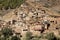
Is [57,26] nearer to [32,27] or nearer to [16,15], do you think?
[32,27]

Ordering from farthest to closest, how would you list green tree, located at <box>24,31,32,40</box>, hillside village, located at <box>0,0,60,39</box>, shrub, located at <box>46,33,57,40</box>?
1. hillside village, located at <box>0,0,60,39</box>
2. green tree, located at <box>24,31,32,40</box>
3. shrub, located at <box>46,33,57,40</box>

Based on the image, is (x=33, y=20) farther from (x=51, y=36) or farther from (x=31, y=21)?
(x=51, y=36)

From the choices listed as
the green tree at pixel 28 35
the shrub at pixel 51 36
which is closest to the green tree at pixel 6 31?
the green tree at pixel 28 35

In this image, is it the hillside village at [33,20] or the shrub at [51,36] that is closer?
the shrub at [51,36]

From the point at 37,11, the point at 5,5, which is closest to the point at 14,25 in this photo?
the point at 37,11

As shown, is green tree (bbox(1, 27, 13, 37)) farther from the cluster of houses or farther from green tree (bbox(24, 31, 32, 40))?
green tree (bbox(24, 31, 32, 40))

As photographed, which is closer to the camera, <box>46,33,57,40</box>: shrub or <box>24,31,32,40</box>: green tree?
<box>46,33,57,40</box>: shrub

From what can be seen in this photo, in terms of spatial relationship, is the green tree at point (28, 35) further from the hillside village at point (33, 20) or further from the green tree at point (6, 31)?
the green tree at point (6, 31)

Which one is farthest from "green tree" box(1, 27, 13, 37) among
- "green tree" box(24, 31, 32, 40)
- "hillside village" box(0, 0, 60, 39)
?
"green tree" box(24, 31, 32, 40)
